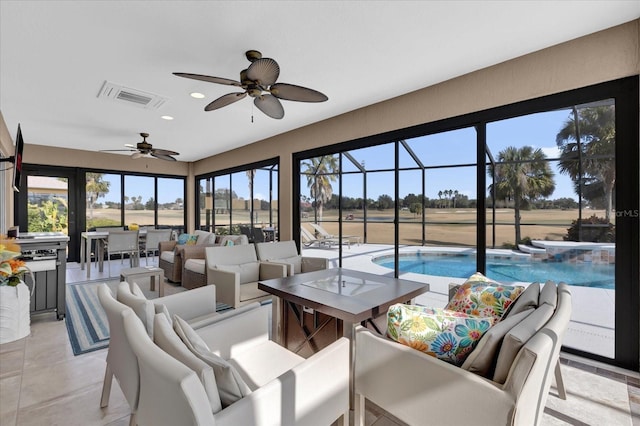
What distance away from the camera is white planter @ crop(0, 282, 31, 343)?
2.80m

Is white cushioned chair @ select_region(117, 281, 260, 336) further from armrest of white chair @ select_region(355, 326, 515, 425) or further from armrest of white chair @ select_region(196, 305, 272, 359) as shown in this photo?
armrest of white chair @ select_region(355, 326, 515, 425)

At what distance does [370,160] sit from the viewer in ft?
15.3

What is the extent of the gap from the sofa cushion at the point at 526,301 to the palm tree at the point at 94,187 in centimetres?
889

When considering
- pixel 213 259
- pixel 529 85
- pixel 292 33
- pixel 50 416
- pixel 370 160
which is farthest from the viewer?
pixel 370 160

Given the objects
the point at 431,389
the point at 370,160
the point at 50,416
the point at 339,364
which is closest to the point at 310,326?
the point at 339,364

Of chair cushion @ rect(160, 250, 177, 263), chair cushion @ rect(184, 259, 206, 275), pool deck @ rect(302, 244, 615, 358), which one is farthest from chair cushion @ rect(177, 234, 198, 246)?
pool deck @ rect(302, 244, 615, 358)

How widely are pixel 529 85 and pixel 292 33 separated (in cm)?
226

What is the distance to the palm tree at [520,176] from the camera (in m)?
3.66

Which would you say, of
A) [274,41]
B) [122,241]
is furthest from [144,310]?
[122,241]

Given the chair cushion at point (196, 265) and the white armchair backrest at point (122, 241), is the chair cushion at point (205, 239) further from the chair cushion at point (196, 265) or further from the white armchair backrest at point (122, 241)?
the white armchair backrest at point (122, 241)

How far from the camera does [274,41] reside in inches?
98.5

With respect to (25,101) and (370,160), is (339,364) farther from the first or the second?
(25,101)

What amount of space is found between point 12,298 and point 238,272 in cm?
208

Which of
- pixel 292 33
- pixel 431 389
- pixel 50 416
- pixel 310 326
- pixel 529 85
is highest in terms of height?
pixel 292 33
